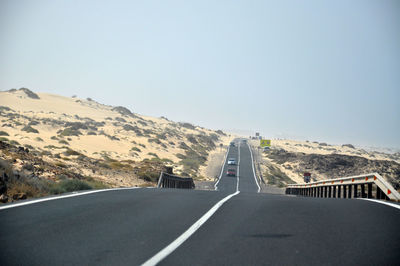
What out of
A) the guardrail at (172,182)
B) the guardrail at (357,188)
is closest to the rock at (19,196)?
the guardrail at (172,182)

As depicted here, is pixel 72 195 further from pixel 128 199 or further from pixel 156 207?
pixel 156 207

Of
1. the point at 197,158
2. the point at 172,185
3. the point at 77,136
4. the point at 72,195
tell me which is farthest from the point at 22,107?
the point at 72,195

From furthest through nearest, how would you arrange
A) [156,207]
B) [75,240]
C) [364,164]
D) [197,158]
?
[197,158] → [364,164] → [156,207] → [75,240]

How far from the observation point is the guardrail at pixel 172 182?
74.3 feet

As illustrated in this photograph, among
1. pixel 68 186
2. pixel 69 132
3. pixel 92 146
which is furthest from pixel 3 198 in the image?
pixel 69 132

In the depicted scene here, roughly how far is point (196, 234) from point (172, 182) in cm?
1954

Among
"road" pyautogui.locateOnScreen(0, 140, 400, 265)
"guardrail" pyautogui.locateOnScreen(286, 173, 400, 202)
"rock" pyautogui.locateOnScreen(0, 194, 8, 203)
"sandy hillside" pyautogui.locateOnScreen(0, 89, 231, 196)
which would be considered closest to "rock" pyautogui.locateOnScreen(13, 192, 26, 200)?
"rock" pyautogui.locateOnScreen(0, 194, 8, 203)

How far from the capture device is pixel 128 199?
10672 mm

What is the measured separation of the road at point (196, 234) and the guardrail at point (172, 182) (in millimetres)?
12731

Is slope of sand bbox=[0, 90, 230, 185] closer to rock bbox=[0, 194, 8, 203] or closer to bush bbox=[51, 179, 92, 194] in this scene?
bush bbox=[51, 179, 92, 194]

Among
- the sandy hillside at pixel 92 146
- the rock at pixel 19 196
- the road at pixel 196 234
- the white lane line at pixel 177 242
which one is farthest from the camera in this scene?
the sandy hillside at pixel 92 146

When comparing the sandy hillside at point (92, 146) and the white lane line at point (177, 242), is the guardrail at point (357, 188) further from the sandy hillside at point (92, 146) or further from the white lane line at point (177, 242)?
the sandy hillside at point (92, 146)

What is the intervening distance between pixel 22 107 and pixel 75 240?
4195 inches

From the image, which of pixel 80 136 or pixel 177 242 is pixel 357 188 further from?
pixel 80 136
